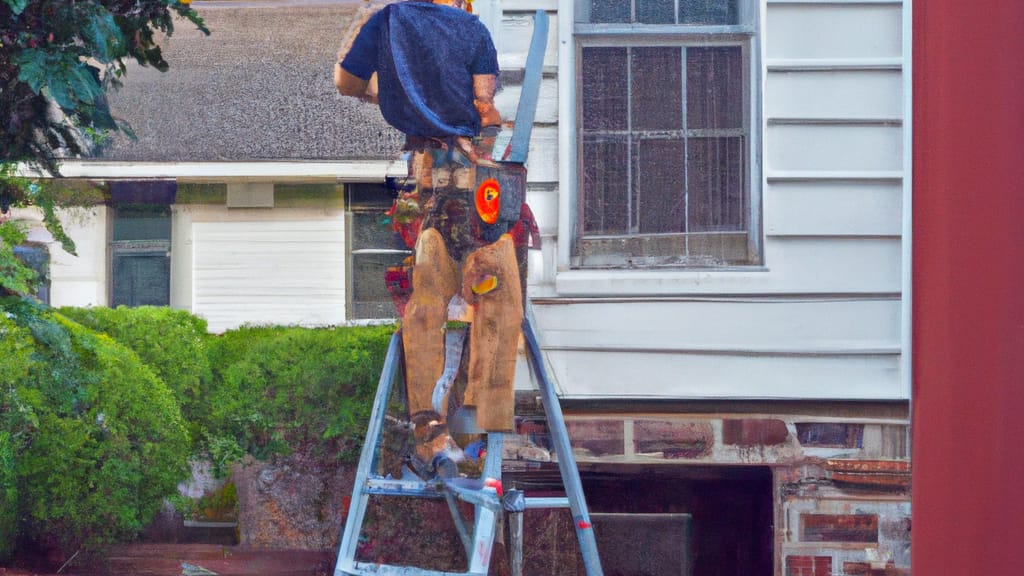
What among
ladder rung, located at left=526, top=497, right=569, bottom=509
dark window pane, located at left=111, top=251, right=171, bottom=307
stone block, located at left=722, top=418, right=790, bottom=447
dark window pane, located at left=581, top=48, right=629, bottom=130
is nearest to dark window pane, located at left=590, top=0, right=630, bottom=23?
dark window pane, located at left=581, top=48, right=629, bottom=130

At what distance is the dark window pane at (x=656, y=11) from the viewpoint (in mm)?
5102

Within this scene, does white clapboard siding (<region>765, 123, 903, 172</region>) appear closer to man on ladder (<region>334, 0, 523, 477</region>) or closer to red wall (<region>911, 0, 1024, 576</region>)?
man on ladder (<region>334, 0, 523, 477</region>)

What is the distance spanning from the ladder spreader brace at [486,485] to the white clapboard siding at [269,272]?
195cm

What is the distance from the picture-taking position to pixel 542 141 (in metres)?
5.00

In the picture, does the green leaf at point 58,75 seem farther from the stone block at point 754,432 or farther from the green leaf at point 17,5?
the stone block at point 754,432

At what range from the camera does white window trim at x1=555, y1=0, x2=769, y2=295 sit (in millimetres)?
4957

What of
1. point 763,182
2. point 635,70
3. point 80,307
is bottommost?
point 80,307

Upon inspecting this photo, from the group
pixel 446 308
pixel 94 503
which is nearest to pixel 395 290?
pixel 446 308

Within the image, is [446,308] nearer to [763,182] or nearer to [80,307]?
[763,182]

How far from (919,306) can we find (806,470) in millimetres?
1962

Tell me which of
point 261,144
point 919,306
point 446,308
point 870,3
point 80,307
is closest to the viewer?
point 919,306

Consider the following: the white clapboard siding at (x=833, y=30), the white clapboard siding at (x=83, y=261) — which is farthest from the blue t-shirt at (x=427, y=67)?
the white clapboard siding at (x=83, y=261)

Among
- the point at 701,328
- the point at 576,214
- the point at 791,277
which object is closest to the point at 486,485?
the point at 701,328

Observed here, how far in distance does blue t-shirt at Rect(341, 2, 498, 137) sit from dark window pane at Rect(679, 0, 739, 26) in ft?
3.69
